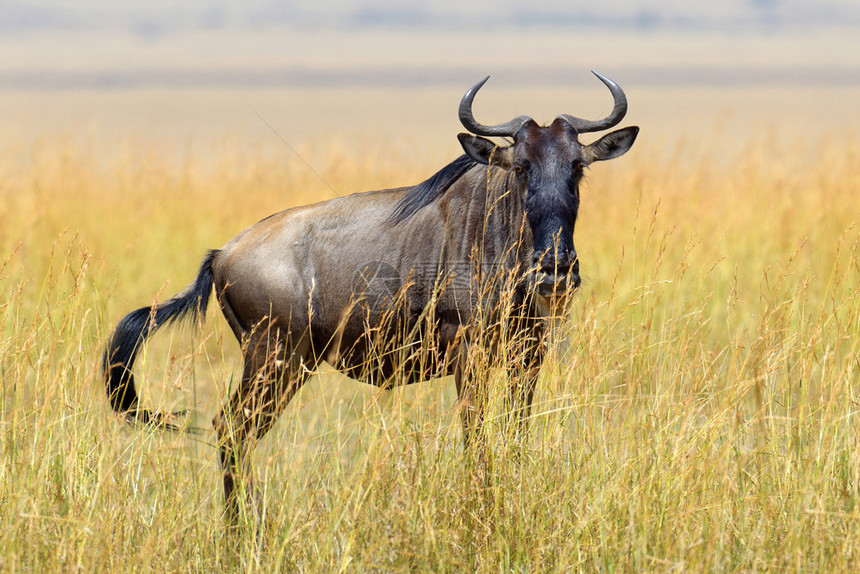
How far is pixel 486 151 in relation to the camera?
468 centimetres

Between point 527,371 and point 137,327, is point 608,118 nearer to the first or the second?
point 527,371

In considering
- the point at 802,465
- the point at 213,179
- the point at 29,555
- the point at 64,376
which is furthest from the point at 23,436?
the point at 213,179

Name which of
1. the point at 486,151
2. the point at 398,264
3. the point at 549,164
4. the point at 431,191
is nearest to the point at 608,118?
the point at 549,164

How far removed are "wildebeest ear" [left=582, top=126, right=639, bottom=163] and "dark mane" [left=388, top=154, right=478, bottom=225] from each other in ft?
2.06

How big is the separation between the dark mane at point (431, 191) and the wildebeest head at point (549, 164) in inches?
11.6

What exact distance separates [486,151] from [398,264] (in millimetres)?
745

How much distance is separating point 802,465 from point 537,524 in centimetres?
114

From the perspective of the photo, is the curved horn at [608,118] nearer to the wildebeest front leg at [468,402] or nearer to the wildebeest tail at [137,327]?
the wildebeest front leg at [468,402]

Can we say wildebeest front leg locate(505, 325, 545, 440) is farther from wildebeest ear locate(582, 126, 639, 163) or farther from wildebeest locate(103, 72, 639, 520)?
wildebeest ear locate(582, 126, 639, 163)

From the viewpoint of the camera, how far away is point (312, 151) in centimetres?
1293

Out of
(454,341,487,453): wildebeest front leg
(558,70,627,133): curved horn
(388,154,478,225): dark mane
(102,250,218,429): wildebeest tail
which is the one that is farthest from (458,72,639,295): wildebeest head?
(102,250,218,429): wildebeest tail

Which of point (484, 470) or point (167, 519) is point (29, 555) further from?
point (484, 470)

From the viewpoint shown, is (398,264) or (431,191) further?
(431,191)

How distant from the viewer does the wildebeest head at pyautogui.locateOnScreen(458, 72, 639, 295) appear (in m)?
4.23
